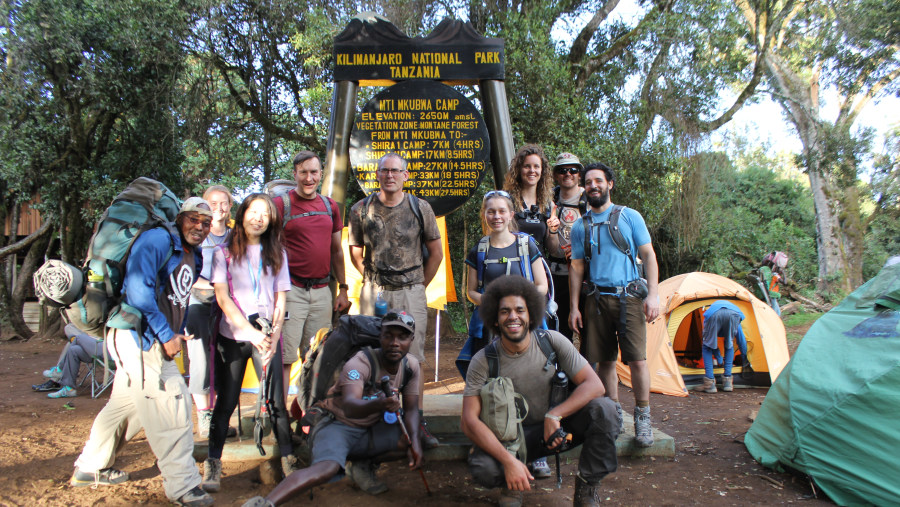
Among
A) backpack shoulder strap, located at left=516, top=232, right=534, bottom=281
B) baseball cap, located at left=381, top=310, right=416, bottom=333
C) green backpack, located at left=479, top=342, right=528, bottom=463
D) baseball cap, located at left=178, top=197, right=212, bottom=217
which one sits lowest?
green backpack, located at left=479, top=342, right=528, bottom=463

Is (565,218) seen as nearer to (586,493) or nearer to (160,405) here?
(586,493)

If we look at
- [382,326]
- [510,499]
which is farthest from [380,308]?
[510,499]

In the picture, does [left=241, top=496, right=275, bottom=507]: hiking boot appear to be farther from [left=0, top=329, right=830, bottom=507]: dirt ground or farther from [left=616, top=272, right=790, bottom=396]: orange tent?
[left=616, top=272, right=790, bottom=396]: orange tent

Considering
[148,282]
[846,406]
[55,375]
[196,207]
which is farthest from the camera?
[55,375]

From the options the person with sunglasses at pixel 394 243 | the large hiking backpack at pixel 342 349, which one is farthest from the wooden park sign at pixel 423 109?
the large hiking backpack at pixel 342 349

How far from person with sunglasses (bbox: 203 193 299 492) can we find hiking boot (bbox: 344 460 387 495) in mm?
408

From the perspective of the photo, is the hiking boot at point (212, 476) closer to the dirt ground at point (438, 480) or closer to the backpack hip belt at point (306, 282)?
the dirt ground at point (438, 480)

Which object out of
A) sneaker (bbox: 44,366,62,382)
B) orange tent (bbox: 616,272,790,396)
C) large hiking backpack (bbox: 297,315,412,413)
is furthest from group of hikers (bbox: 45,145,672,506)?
sneaker (bbox: 44,366,62,382)

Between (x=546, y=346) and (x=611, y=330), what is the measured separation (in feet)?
3.45

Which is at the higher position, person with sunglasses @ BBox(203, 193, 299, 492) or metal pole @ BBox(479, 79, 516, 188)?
metal pole @ BBox(479, 79, 516, 188)

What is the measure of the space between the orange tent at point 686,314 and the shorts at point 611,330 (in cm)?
353

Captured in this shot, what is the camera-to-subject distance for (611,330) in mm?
4309

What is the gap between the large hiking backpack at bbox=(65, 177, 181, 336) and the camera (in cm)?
328

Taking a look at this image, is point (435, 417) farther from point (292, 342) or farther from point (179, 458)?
point (179, 458)
